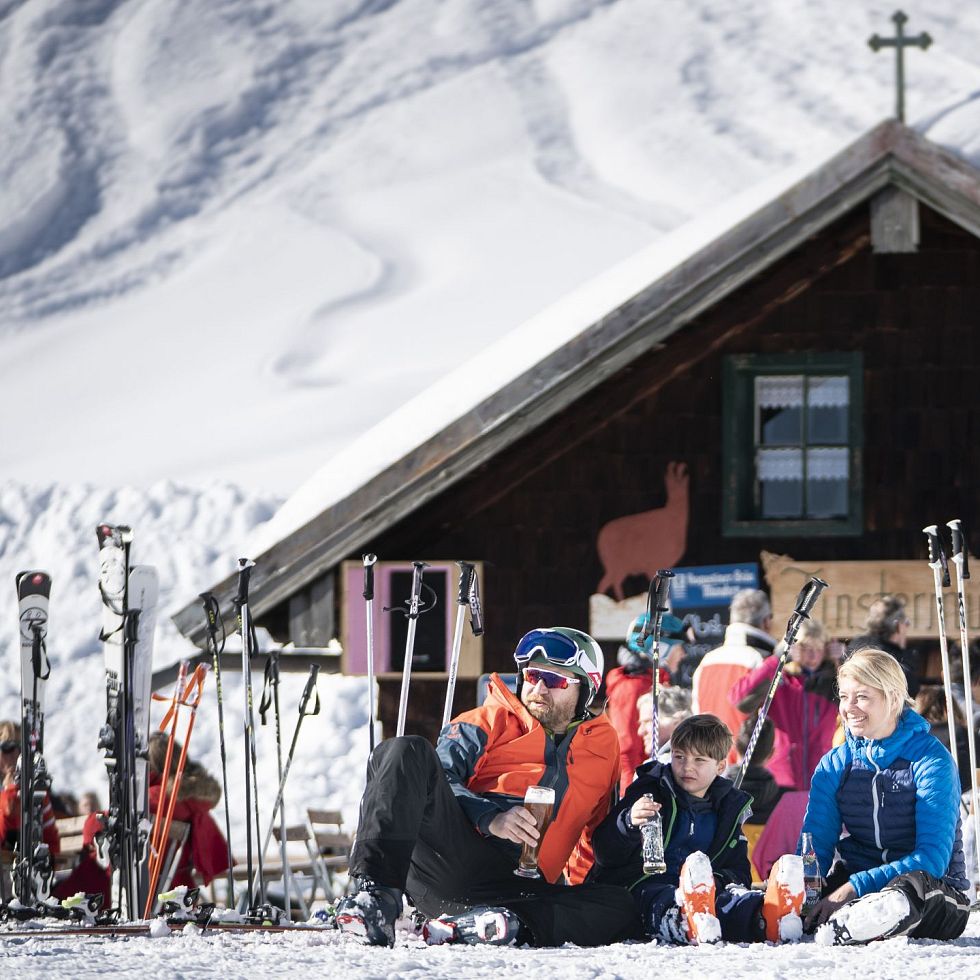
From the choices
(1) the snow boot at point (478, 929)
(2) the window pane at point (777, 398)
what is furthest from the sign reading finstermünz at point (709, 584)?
(1) the snow boot at point (478, 929)

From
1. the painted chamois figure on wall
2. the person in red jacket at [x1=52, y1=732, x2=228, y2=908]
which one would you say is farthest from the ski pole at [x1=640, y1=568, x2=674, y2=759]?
the painted chamois figure on wall

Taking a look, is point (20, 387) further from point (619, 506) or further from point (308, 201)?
point (619, 506)

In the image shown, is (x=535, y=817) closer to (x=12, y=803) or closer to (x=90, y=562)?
(x=12, y=803)

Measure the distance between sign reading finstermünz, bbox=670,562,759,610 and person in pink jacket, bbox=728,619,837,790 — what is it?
7.05 ft

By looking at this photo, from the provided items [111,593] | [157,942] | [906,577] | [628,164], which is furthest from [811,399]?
[628,164]

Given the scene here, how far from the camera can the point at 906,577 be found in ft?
38.8

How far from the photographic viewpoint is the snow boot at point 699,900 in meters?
6.30

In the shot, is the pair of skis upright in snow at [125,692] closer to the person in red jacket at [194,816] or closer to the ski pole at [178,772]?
the ski pole at [178,772]

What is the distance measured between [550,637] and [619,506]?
5338 millimetres

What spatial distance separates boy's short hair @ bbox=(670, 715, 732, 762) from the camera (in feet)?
21.9

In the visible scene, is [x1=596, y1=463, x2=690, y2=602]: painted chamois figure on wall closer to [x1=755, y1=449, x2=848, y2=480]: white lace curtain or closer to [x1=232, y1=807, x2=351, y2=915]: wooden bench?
[x1=755, y1=449, x2=848, y2=480]: white lace curtain

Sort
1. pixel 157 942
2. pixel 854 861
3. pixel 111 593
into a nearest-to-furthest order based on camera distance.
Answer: pixel 157 942 → pixel 854 861 → pixel 111 593

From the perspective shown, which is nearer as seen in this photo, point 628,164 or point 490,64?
point 628,164

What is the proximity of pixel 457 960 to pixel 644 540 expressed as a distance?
6.55 m
